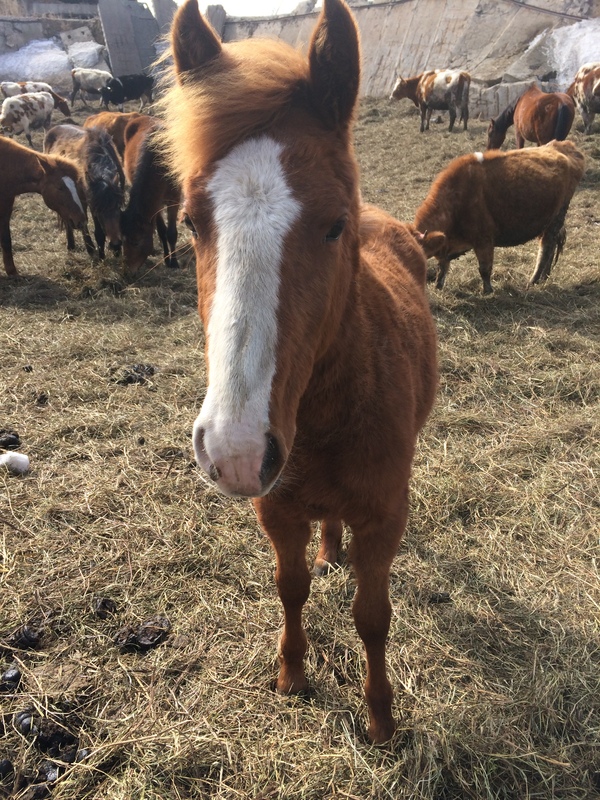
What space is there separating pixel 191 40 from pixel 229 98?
352 millimetres

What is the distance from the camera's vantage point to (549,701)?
2291 millimetres

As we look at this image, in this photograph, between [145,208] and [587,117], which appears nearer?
[145,208]

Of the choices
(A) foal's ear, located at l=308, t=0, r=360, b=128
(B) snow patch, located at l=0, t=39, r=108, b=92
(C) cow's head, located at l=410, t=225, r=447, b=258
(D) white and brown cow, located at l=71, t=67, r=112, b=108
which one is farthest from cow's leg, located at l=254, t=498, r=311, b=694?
(B) snow patch, located at l=0, t=39, r=108, b=92

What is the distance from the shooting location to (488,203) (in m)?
6.67

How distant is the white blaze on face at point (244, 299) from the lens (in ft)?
3.86

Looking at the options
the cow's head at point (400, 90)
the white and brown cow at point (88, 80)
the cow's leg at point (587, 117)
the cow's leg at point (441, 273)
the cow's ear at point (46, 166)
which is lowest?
the cow's leg at point (441, 273)

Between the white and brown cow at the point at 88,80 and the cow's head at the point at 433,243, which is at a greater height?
the white and brown cow at the point at 88,80

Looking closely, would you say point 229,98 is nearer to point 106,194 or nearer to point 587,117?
point 106,194

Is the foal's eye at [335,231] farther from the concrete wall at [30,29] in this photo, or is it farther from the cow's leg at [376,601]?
the concrete wall at [30,29]

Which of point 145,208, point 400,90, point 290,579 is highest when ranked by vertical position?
point 400,90

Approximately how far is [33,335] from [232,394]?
561 centimetres

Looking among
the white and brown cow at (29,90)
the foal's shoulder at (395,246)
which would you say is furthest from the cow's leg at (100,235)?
the white and brown cow at (29,90)

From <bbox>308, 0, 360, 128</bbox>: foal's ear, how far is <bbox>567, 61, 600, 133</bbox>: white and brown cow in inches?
650

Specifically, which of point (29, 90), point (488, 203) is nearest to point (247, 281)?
point (488, 203)
